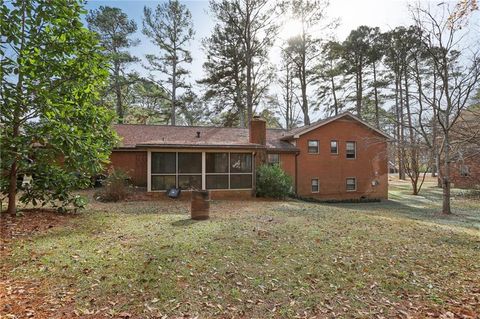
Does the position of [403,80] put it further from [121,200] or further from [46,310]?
[46,310]

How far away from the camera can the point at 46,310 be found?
3.56 metres

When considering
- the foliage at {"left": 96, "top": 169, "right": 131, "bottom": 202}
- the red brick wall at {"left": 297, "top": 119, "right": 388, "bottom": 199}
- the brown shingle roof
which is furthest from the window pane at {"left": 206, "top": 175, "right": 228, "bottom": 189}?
the red brick wall at {"left": 297, "top": 119, "right": 388, "bottom": 199}

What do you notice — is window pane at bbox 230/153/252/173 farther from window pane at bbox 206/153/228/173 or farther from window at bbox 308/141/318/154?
window at bbox 308/141/318/154

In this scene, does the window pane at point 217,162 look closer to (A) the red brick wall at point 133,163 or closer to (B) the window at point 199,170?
(B) the window at point 199,170

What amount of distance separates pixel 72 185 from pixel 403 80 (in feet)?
111

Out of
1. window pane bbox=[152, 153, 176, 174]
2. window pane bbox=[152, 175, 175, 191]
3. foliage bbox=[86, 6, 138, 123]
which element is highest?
foliage bbox=[86, 6, 138, 123]

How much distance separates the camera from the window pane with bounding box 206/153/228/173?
14.7 metres

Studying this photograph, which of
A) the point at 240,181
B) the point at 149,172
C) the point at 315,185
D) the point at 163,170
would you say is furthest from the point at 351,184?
the point at 149,172

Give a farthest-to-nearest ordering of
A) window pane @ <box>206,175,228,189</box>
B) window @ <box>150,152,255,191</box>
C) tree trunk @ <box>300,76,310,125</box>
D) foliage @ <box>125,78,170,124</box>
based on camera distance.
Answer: tree trunk @ <box>300,76,310,125</box> < foliage @ <box>125,78,170,124</box> < window pane @ <box>206,175,228,189</box> < window @ <box>150,152,255,191</box>

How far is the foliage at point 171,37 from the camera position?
86.8ft

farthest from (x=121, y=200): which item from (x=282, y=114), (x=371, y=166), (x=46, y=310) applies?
(x=282, y=114)

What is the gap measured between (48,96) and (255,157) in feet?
34.4

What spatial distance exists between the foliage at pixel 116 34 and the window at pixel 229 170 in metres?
15.9

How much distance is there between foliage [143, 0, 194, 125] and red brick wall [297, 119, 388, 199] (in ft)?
49.6
